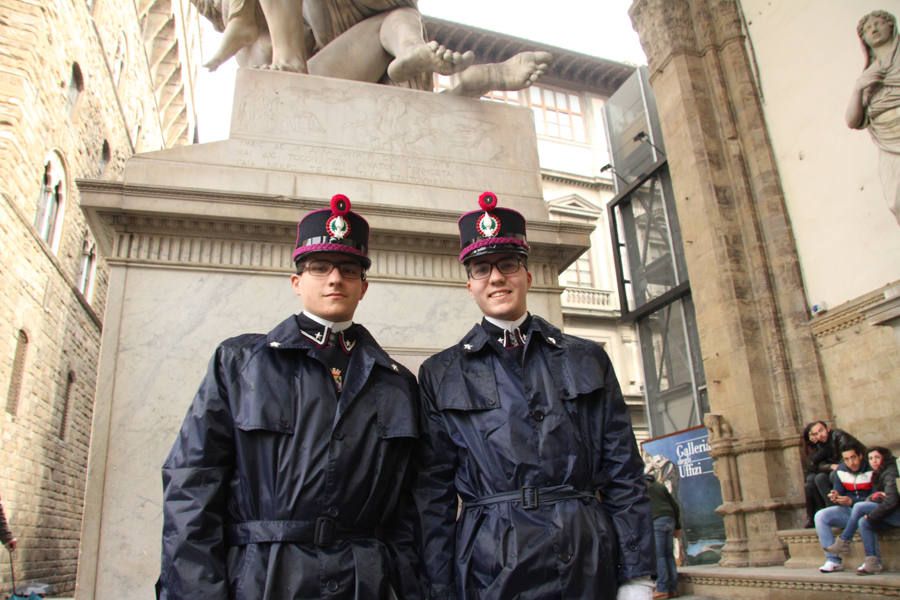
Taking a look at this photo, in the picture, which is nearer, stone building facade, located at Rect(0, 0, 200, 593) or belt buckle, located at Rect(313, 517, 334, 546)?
belt buckle, located at Rect(313, 517, 334, 546)

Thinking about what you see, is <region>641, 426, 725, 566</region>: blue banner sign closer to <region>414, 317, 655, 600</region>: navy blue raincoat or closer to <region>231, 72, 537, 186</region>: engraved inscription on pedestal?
<region>231, 72, 537, 186</region>: engraved inscription on pedestal

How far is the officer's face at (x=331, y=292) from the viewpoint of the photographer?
2195 millimetres

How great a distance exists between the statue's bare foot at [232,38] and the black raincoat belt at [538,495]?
3.80 m

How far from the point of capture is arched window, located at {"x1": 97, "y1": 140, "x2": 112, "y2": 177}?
2066 cm

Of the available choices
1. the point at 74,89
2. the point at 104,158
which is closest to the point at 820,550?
the point at 74,89

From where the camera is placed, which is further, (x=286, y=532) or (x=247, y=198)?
(x=247, y=198)

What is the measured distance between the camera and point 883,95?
835 cm

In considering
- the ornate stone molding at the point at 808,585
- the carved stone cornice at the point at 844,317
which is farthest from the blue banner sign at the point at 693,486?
the ornate stone molding at the point at 808,585

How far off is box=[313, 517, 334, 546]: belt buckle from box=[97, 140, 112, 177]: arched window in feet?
72.3

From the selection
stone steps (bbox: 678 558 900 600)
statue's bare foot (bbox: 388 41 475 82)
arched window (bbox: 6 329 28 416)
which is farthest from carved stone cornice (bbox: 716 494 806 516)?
arched window (bbox: 6 329 28 416)

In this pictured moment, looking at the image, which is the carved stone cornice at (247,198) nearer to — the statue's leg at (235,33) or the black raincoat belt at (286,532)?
the statue's leg at (235,33)

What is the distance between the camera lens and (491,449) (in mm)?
2078

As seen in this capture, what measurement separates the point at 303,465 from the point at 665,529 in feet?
22.9

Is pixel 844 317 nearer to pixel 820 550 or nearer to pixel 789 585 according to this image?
pixel 820 550
